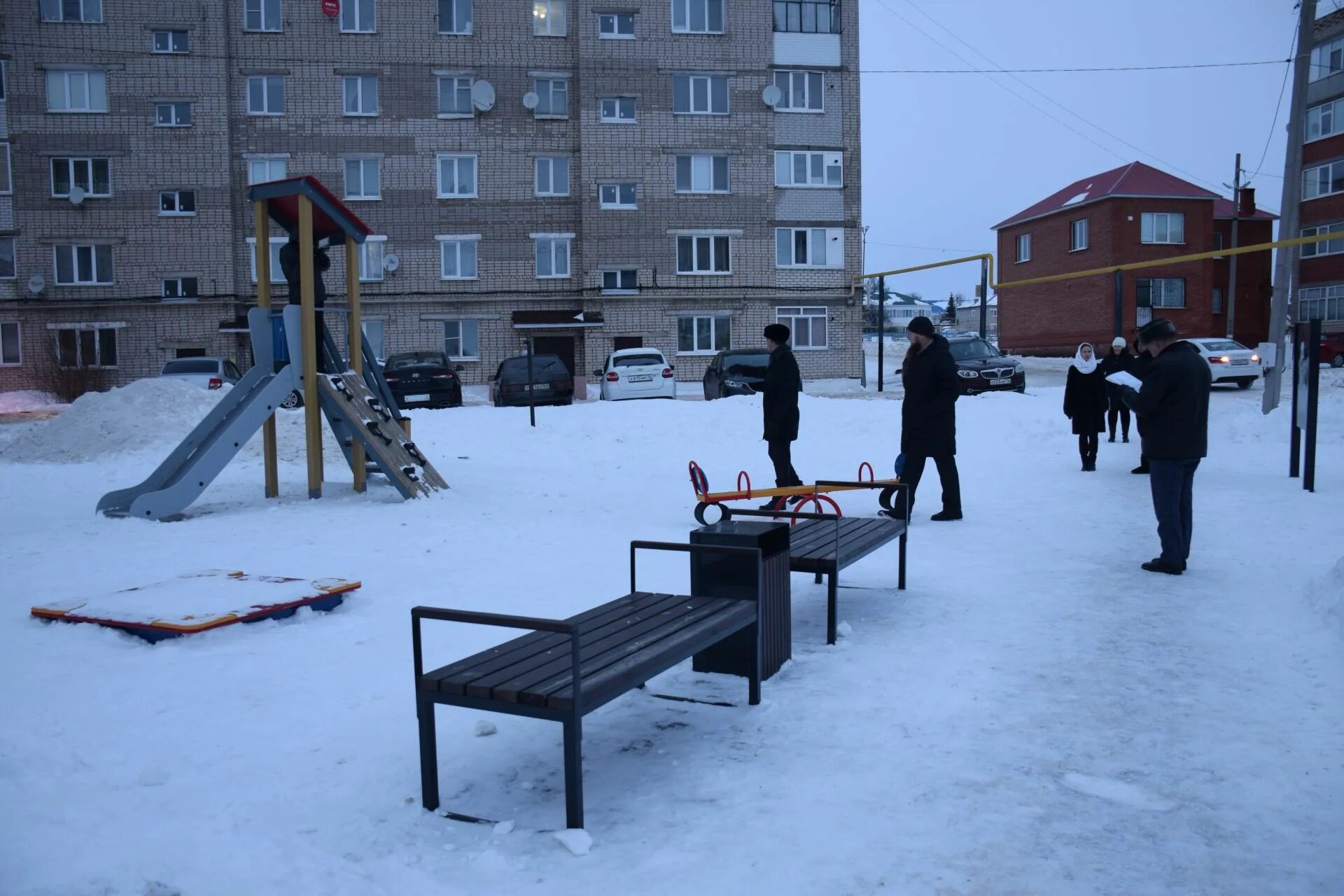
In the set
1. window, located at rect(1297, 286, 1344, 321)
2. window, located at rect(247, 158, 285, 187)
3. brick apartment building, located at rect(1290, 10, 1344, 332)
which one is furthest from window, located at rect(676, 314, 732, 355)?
Answer: brick apartment building, located at rect(1290, 10, 1344, 332)

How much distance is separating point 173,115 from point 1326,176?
45.6 metres

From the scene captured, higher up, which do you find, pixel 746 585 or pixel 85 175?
pixel 85 175

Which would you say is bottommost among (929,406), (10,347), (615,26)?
(929,406)

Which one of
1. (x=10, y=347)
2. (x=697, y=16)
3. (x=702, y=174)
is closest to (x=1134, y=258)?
(x=702, y=174)

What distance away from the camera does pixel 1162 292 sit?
4600cm

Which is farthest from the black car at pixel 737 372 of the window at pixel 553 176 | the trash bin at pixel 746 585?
the trash bin at pixel 746 585

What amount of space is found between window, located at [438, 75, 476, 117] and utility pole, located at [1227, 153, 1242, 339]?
30.4 m

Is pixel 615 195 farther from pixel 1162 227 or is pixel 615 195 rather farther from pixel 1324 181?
pixel 1324 181

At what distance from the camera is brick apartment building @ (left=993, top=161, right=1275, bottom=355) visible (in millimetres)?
45469

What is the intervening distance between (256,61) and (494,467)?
93.8 feet

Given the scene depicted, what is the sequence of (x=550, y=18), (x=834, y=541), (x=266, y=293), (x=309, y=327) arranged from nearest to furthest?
(x=834, y=541), (x=309, y=327), (x=266, y=293), (x=550, y=18)

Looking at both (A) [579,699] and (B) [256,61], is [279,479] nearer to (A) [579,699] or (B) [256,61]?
(A) [579,699]

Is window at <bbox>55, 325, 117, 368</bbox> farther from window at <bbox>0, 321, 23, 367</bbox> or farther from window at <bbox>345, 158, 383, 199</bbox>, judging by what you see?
window at <bbox>345, 158, 383, 199</bbox>

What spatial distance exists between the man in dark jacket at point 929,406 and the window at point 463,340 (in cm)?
2951
